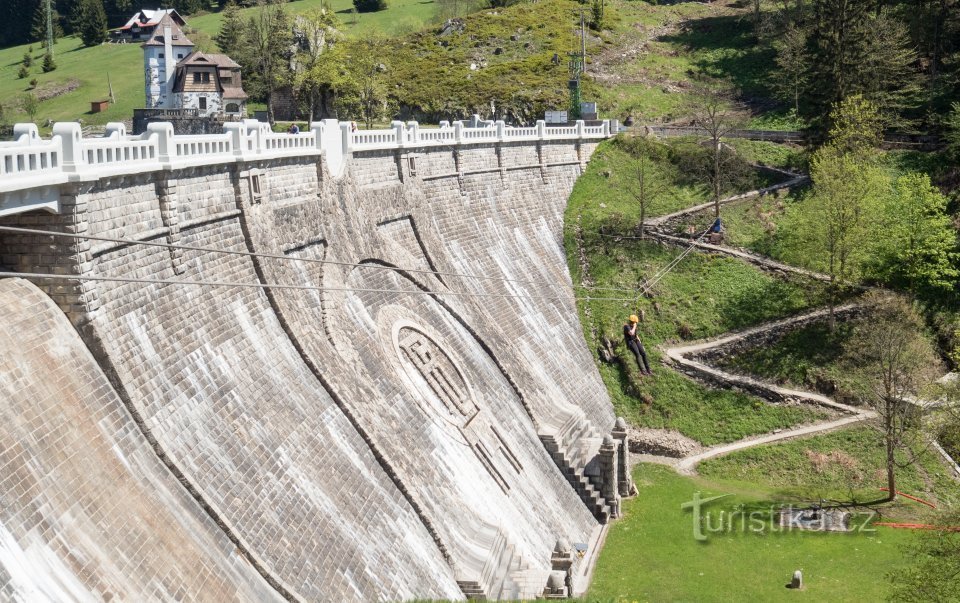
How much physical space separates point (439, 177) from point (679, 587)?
23263 mm

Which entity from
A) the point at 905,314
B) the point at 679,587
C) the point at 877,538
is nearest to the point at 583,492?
the point at 679,587

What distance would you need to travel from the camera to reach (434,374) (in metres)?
37.2

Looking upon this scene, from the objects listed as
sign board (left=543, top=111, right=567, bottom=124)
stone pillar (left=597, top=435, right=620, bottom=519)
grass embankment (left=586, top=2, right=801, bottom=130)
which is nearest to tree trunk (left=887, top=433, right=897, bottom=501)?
stone pillar (left=597, top=435, right=620, bottom=519)

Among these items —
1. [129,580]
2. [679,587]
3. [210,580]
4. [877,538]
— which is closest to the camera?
[129,580]

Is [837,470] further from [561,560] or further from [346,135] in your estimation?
[346,135]

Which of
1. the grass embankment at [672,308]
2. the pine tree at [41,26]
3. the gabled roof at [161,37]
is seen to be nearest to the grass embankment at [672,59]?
the grass embankment at [672,308]

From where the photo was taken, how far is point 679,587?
36469 millimetres

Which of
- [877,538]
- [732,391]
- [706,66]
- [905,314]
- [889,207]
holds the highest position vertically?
[706,66]

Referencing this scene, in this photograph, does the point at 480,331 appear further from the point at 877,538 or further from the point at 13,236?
the point at 13,236

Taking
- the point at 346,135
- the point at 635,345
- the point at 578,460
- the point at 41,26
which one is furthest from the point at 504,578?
the point at 41,26

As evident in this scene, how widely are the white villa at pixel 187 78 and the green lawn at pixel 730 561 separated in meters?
50.3

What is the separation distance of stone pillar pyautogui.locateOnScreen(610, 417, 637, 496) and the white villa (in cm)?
4605

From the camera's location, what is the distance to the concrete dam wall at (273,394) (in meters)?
20.0

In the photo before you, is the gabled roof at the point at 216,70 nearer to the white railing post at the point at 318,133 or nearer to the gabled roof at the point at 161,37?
the gabled roof at the point at 161,37
